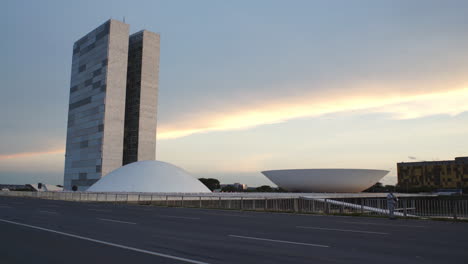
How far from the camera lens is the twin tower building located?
307ft

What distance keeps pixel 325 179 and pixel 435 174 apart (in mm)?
102969

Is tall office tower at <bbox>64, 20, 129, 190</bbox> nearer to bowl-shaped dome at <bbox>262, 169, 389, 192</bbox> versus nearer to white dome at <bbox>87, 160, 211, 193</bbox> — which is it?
white dome at <bbox>87, 160, 211, 193</bbox>

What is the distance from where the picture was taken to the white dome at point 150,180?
64.1m

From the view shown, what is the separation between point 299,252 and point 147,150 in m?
A: 93.1

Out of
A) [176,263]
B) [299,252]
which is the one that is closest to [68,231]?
[176,263]

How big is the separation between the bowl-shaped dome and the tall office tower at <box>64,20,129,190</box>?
4290cm

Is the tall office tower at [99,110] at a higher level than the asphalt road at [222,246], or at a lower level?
higher

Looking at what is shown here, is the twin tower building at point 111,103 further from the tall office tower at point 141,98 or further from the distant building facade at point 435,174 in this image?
the distant building facade at point 435,174

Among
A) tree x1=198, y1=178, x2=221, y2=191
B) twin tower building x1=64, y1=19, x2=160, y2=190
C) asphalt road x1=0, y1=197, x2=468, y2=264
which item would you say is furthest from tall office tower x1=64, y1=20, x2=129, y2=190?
asphalt road x1=0, y1=197, x2=468, y2=264

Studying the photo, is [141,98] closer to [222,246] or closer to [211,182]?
[211,182]

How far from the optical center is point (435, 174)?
148250 mm

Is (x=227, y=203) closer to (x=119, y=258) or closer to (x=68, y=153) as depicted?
(x=119, y=258)

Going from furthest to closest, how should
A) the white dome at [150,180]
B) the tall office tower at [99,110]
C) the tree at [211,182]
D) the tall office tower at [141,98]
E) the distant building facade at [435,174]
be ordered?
the tree at [211,182], the distant building facade at [435,174], the tall office tower at [141,98], the tall office tower at [99,110], the white dome at [150,180]

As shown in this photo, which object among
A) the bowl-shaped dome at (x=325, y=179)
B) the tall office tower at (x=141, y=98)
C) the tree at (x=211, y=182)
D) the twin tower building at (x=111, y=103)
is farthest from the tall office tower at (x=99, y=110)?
the tree at (x=211, y=182)
